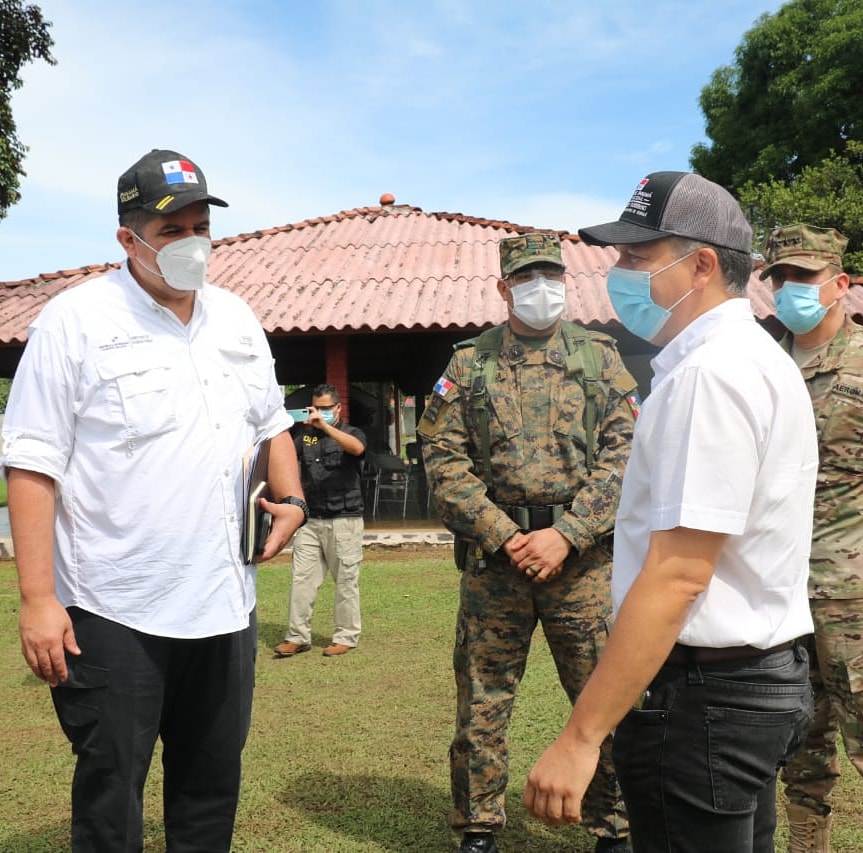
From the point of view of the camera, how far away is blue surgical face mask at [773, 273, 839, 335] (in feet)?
10.6

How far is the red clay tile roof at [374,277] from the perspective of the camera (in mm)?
11609

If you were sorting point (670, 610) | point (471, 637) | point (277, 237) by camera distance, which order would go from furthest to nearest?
point (277, 237), point (471, 637), point (670, 610)

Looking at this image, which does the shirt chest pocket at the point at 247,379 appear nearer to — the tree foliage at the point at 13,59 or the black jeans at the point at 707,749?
the black jeans at the point at 707,749

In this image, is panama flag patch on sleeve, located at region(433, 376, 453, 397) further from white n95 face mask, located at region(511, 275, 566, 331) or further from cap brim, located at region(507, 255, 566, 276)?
cap brim, located at region(507, 255, 566, 276)

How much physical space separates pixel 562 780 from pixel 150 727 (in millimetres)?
1153

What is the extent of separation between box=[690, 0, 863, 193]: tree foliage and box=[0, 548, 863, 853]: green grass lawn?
20.7m

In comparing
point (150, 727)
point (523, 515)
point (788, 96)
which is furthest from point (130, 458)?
point (788, 96)

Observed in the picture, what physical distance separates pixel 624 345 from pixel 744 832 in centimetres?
1270

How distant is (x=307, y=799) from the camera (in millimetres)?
3791

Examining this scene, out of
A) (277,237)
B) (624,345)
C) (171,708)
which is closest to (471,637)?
(171,708)

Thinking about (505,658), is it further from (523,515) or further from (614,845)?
(614,845)

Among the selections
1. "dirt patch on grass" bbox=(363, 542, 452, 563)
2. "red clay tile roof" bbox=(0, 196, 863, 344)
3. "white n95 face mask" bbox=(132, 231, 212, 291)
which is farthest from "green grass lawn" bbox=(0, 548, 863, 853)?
"red clay tile roof" bbox=(0, 196, 863, 344)

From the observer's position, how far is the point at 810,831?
3055 mm

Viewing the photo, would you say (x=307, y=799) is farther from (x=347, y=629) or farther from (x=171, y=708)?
(x=347, y=629)
